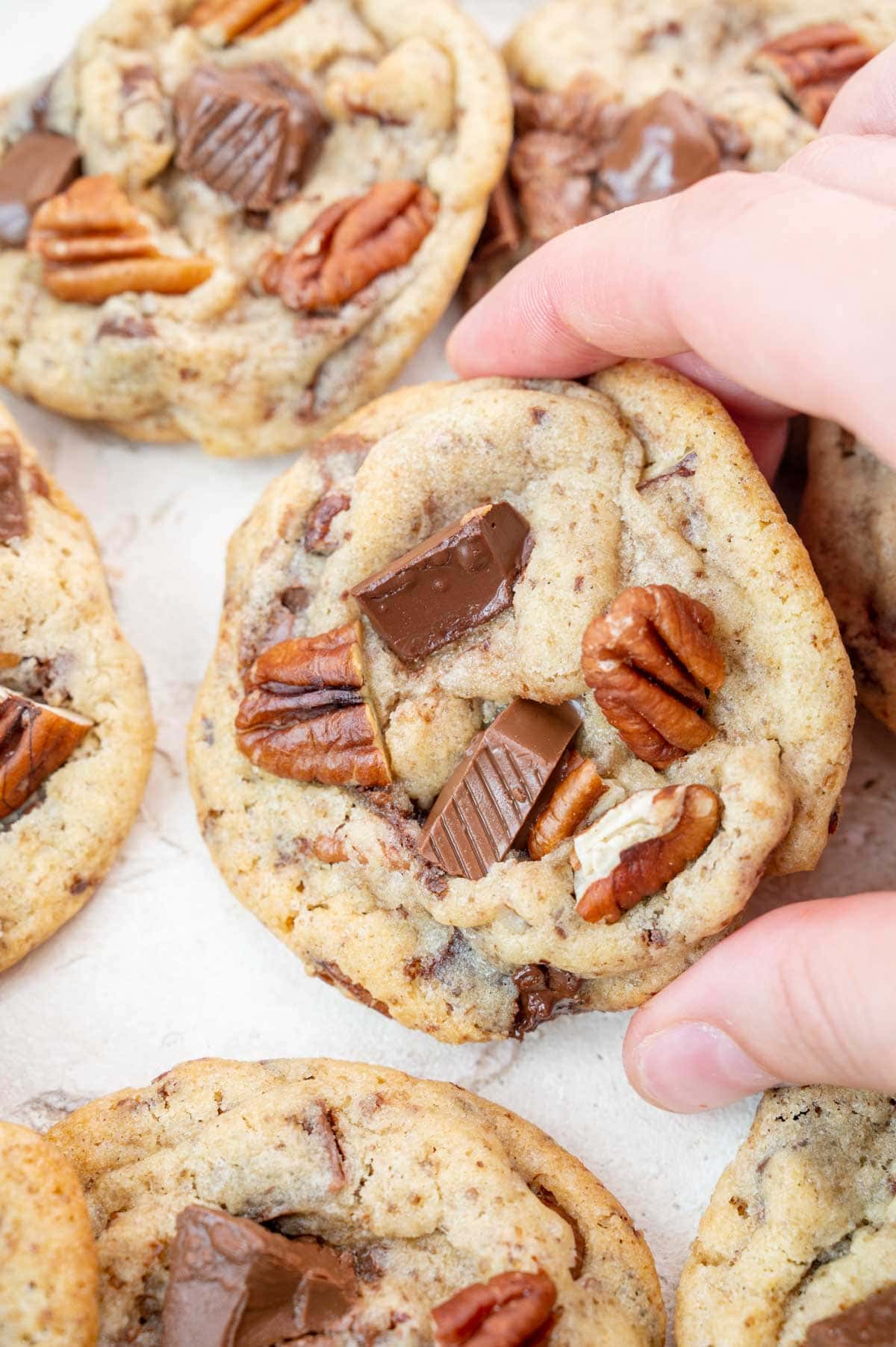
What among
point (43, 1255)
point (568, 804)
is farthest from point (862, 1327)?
point (43, 1255)

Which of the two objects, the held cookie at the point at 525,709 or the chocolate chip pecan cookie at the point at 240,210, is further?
the chocolate chip pecan cookie at the point at 240,210

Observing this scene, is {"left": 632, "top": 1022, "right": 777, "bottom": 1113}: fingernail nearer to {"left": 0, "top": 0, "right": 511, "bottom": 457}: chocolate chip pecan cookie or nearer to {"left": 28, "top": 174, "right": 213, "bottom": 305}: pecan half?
{"left": 0, "top": 0, "right": 511, "bottom": 457}: chocolate chip pecan cookie

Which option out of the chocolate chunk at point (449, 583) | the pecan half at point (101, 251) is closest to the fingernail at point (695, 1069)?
the chocolate chunk at point (449, 583)

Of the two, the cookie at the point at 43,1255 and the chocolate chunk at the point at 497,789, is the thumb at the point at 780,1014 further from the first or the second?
the cookie at the point at 43,1255

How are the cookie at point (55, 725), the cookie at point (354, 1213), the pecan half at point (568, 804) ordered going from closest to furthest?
the cookie at point (354, 1213)
the pecan half at point (568, 804)
the cookie at point (55, 725)

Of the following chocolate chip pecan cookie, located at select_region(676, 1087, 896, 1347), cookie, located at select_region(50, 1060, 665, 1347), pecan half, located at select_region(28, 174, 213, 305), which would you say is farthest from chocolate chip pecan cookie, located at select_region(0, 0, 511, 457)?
chocolate chip pecan cookie, located at select_region(676, 1087, 896, 1347)
